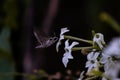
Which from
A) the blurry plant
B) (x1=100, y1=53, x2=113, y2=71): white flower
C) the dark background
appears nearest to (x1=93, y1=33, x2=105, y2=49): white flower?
(x1=100, y1=53, x2=113, y2=71): white flower

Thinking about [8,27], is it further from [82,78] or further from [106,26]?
[82,78]

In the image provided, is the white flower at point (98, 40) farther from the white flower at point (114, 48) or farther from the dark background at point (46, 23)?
the dark background at point (46, 23)

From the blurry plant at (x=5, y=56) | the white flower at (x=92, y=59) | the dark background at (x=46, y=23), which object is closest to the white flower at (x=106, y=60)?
the white flower at (x=92, y=59)

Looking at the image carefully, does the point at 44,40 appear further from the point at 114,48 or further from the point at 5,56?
the point at 5,56

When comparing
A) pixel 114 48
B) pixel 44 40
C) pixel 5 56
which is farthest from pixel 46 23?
pixel 114 48

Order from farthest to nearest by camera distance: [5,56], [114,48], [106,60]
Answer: [5,56], [106,60], [114,48]

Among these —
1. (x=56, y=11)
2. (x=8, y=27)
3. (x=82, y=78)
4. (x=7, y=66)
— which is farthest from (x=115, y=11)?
(x=82, y=78)

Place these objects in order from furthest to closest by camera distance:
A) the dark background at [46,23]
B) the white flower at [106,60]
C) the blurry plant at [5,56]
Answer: the dark background at [46,23], the blurry plant at [5,56], the white flower at [106,60]

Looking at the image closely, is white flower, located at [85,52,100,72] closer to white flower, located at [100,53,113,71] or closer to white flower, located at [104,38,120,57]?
white flower, located at [100,53,113,71]

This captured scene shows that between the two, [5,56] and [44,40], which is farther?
[5,56]

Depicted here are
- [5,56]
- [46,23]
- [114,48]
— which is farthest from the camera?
[46,23]

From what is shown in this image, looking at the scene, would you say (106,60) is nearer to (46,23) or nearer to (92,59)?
(92,59)
